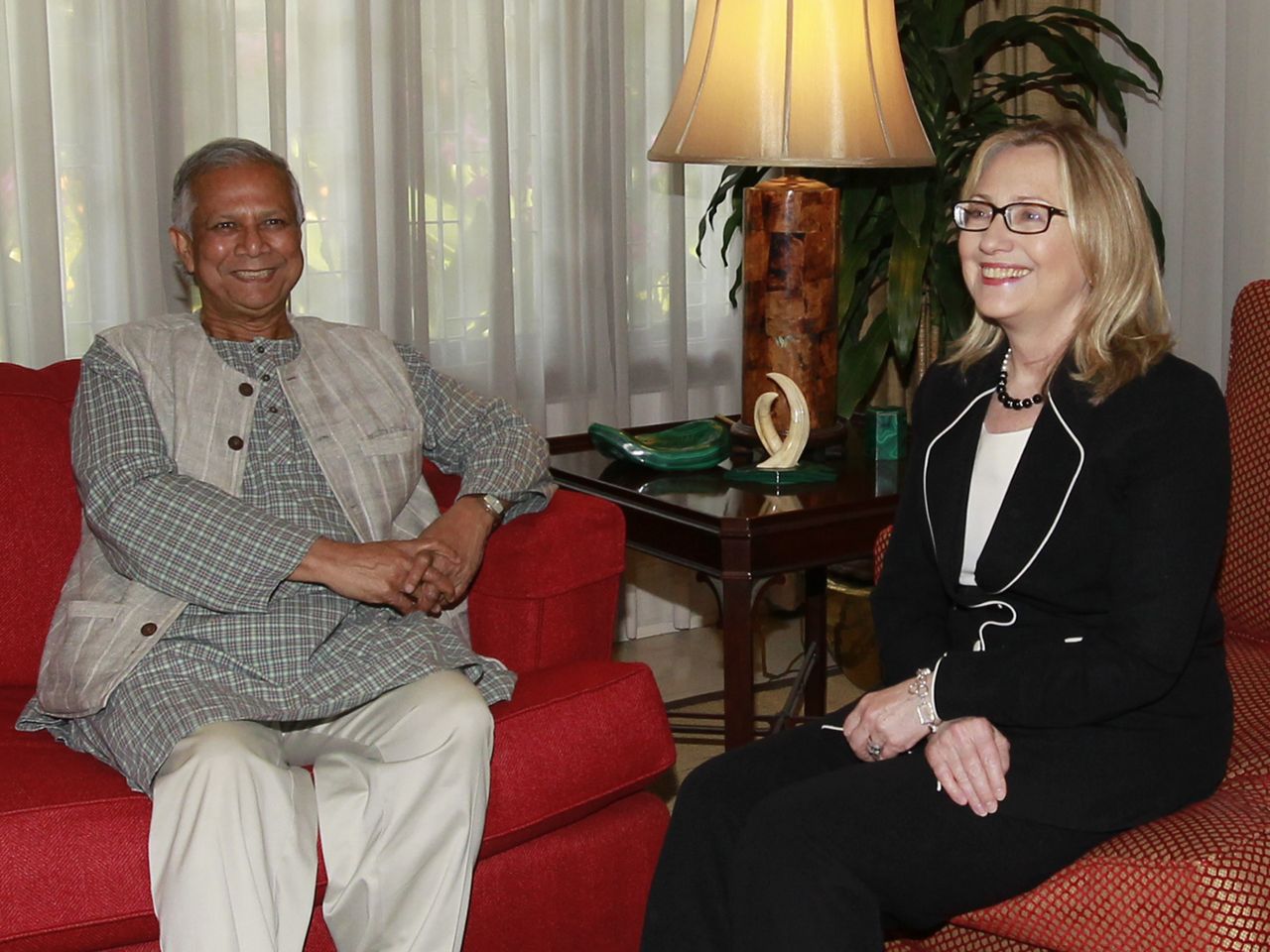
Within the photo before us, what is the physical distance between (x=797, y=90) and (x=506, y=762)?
115 centimetres

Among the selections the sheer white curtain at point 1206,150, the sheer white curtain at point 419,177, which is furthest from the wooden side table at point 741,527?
the sheer white curtain at point 1206,150

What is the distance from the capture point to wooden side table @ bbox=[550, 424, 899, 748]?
87.7 inches

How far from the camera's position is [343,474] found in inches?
84.8

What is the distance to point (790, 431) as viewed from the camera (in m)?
2.46

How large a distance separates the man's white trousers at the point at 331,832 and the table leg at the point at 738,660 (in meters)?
0.47

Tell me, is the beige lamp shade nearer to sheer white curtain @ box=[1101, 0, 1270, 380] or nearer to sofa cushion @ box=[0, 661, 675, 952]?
sofa cushion @ box=[0, 661, 675, 952]

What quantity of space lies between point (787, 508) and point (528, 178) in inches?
53.1

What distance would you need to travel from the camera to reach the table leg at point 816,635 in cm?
293

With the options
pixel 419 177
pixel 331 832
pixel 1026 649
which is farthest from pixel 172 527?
pixel 419 177

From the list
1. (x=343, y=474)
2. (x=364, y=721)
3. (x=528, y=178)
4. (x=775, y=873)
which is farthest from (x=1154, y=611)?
(x=528, y=178)

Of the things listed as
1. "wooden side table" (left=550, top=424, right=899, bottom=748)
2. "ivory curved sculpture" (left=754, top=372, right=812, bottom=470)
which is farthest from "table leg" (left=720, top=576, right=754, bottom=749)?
"ivory curved sculpture" (left=754, top=372, right=812, bottom=470)

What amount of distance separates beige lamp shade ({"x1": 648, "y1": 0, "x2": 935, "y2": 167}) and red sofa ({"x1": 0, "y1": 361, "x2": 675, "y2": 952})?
0.64 m

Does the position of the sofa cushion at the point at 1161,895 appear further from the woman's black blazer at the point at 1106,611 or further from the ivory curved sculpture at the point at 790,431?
the ivory curved sculpture at the point at 790,431

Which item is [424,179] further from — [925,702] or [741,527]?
[925,702]
